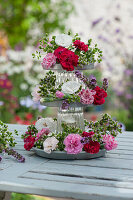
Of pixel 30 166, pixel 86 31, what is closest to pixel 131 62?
pixel 86 31

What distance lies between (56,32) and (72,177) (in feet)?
18.9

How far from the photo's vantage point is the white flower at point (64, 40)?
184 cm

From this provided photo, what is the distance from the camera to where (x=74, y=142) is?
5.63ft

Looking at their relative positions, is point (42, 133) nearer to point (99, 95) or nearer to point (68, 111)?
point (68, 111)

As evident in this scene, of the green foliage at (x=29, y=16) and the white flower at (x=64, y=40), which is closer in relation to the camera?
the white flower at (x=64, y=40)

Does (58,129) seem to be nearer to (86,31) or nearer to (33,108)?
→ (33,108)

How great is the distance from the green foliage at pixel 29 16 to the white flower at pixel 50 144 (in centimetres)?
484

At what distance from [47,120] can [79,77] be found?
31 centimetres

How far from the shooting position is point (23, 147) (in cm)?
204

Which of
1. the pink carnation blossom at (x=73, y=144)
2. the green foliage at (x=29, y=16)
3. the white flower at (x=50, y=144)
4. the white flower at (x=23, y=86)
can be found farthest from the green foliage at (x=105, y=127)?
the green foliage at (x=29, y=16)

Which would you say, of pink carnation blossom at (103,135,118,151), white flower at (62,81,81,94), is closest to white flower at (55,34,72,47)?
white flower at (62,81,81,94)

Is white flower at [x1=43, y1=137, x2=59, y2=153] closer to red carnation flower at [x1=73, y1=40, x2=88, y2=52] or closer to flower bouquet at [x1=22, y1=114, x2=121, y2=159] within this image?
flower bouquet at [x1=22, y1=114, x2=121, y2=159]

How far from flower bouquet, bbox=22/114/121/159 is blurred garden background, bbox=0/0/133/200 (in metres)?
2.82

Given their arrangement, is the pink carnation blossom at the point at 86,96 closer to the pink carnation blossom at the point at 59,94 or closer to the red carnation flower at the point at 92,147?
the pink carnation blossom at the point at 59,94
